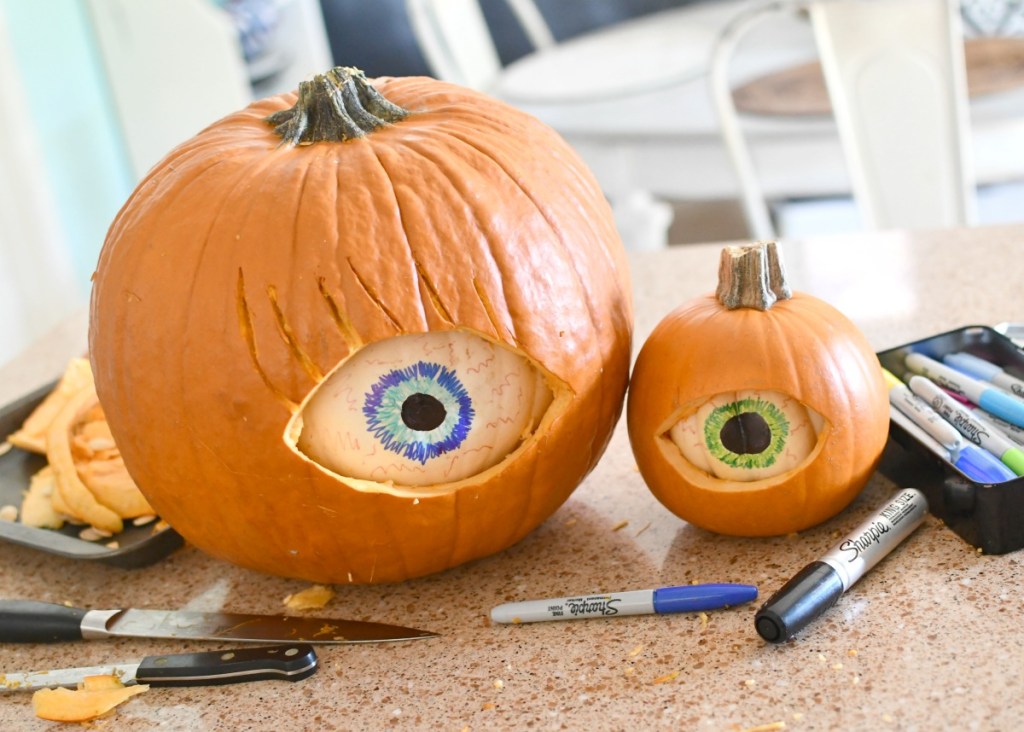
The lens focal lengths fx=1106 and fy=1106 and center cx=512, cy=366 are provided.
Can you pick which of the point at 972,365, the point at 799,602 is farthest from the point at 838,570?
the point at 972,365

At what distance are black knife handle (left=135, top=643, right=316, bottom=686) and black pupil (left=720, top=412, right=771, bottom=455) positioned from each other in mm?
284

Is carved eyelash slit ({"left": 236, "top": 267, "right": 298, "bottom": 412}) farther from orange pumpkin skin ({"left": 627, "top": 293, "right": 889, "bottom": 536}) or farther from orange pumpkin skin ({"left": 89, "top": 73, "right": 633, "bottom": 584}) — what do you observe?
orange pumpkin skin ({"left": 627, "top": 293, "right": 889, "bottom": 536})

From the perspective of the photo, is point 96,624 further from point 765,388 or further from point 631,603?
point 765,388

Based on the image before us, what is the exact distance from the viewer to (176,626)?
2.29 feet

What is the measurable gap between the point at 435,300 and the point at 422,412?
7cm

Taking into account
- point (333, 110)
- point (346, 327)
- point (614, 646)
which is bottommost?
point (614, 646)

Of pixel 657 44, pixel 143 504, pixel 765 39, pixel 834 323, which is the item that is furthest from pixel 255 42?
pixel 834 323

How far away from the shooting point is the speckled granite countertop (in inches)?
22.8

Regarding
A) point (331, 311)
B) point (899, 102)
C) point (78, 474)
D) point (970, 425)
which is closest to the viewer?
point (331, 311)

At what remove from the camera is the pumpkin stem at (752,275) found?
0.69 meters

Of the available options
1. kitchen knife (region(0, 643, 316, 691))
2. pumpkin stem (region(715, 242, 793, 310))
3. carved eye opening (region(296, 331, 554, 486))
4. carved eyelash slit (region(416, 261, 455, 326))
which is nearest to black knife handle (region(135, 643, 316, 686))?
kitchen knife (region(0, 643, 316, 691))

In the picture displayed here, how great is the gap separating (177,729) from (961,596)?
45 centimetres

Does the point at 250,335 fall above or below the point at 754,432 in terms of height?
above

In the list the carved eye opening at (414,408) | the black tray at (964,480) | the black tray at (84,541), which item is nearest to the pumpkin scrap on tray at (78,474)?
the black tray at (84,541)
